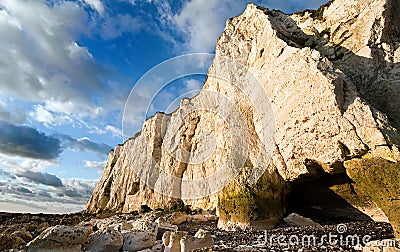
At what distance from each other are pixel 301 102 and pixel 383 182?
12.7 ft

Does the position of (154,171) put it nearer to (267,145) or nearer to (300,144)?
(267,145)

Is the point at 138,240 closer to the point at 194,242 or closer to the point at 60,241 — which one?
the point at 60,241

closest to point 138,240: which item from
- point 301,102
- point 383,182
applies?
point 383,182

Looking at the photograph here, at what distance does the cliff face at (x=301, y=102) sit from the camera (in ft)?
27.6

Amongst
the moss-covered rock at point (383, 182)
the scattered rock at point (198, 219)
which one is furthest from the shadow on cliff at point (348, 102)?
the scattered rock at point (198, 219)

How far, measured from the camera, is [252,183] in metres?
10.3

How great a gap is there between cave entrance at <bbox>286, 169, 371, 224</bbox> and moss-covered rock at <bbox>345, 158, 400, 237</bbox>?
2.04 metres

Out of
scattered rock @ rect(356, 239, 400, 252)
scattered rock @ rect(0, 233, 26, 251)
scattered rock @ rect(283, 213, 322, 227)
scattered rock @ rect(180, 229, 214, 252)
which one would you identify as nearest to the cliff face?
scattered rock @ rect(283, 213, 322, 227)

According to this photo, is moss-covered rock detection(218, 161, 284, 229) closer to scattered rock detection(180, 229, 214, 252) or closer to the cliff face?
the cliff face

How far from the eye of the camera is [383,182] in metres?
6.58

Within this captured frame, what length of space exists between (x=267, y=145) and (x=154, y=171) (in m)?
22.0

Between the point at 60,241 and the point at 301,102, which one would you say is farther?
the point at 301,102

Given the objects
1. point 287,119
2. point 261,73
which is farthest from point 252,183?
point 261,73

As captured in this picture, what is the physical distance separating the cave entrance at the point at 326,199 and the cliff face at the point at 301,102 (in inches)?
3.0
